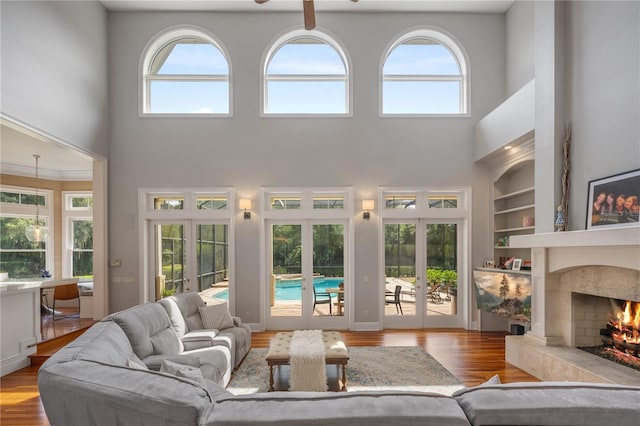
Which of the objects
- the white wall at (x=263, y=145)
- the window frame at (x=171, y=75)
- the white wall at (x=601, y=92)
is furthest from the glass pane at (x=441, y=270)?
the window frame at (x=171, y=75)

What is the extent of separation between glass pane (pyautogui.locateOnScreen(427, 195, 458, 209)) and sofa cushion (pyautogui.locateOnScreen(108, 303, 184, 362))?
16.4 feet

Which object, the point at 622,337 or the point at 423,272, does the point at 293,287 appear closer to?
the point at 423,272

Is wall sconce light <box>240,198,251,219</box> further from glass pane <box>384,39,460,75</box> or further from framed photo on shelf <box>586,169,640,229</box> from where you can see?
framed photo on shelf <box>586,169,640,229</box>

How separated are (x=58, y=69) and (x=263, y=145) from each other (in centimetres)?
327

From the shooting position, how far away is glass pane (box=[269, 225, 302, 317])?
714cm

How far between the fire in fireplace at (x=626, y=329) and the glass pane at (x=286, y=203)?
488cm

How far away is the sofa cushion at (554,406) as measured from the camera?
1499 mm

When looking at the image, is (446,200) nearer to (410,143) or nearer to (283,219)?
(410,143)

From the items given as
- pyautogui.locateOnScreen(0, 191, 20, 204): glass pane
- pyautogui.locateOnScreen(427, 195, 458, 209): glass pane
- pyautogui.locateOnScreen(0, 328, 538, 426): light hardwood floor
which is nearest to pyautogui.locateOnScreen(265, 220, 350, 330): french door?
pyautogui.locateOnScreen(0, 328, 538, 426): light hardwood floor

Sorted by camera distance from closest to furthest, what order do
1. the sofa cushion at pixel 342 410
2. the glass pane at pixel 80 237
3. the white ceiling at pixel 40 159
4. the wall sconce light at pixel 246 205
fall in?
the sofa cushion at pixel 342 410, the white ceiling at pixel 40 159, the wall sconce light at pixel 246 205, the glass pane at pixel 80 237

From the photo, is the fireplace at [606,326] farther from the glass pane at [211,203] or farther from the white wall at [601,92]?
the glass pane at [211,203]

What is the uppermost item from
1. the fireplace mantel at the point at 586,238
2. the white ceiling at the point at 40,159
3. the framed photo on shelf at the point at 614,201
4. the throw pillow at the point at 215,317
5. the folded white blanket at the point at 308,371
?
the white ceiling at the point at 40,159

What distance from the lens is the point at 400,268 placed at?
7230 mm

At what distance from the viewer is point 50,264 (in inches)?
362
